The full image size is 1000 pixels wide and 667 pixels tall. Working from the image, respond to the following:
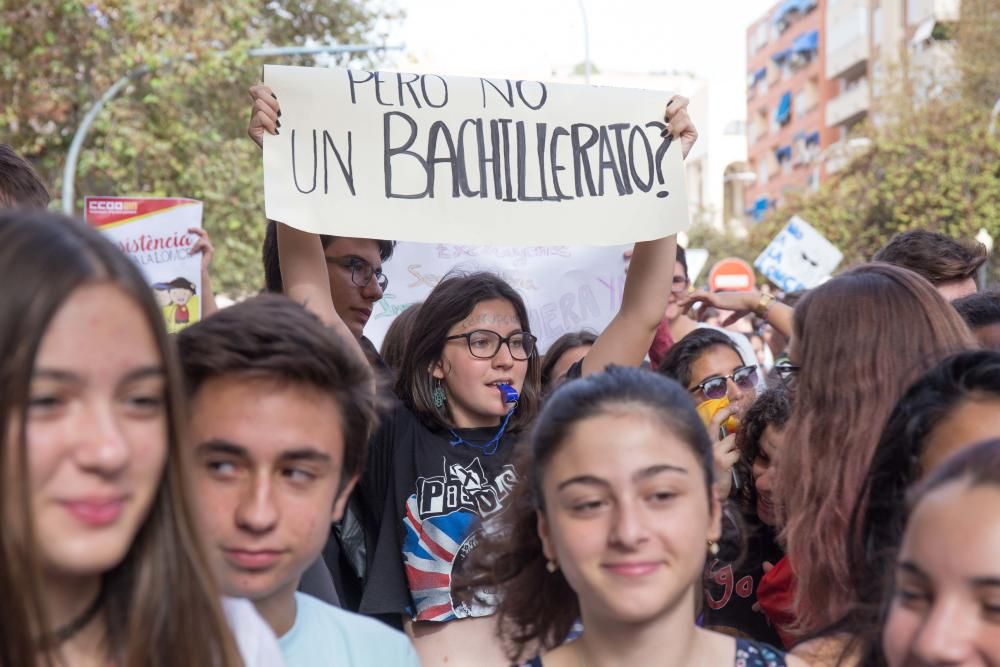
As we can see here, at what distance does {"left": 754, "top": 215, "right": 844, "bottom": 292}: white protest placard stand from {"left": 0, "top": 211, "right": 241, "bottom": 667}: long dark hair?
965 cm

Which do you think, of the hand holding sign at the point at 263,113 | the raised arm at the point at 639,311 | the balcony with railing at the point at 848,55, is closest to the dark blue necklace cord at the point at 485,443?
the raised arm at the point at 639,311

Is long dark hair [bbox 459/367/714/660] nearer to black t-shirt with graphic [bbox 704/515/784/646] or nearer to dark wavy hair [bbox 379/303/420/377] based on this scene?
black t-shirt with graphic [bbox 704/515/784/646]

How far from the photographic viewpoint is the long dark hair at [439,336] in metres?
4.22

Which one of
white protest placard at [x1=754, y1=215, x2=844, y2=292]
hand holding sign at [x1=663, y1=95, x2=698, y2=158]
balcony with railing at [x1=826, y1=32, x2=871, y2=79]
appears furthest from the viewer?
balcony with railing at [x1=826, y1=32, x2=871, y2=79]

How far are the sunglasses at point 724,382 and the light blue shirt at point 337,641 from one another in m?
2.38

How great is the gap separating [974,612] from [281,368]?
1.35 meters

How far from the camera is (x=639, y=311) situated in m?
4.21

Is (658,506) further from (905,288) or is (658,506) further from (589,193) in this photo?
(589,193)

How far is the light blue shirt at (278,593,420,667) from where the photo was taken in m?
2.68

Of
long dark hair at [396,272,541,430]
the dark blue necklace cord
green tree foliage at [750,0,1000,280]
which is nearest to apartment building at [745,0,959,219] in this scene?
green tree foliage at [750,0,1000,280]

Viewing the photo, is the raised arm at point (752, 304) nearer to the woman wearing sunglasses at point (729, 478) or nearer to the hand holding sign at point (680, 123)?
the woman wearing sunglasses at point (729, 478)

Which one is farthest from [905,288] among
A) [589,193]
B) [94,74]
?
[94,74]

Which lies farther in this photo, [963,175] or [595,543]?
[963,175]

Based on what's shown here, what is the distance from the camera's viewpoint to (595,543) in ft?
8.74
